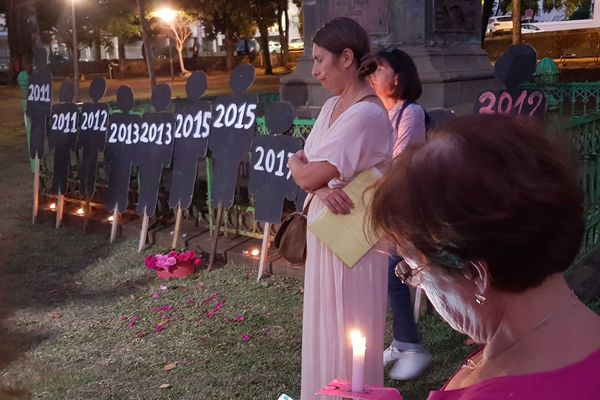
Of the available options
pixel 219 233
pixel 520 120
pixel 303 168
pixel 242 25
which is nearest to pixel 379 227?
pixel 520 120

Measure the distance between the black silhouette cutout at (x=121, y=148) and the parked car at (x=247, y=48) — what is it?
46815mm

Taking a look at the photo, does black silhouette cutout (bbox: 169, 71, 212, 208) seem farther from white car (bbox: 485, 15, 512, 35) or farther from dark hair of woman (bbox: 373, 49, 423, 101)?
white car (bbox: 485, 15, 512, 35)

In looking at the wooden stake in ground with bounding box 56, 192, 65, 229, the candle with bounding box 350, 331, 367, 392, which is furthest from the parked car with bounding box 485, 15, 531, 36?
the candle with bounding box 350, 331, 367, 392

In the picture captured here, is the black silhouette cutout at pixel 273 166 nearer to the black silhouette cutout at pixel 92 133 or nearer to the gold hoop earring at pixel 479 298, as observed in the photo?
the black silhouette cutout at pixel 92 133

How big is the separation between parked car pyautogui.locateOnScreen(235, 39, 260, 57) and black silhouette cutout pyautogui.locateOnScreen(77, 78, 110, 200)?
1828 inches

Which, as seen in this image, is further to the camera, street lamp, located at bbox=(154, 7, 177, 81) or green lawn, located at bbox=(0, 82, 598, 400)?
street lamp, located at bbox=(154, 7, 177, 81)

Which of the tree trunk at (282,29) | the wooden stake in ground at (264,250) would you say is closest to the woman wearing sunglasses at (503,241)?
the wooden stake in ground at (264,250)

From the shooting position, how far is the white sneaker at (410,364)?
3643 mm

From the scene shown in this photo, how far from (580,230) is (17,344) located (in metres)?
4.29

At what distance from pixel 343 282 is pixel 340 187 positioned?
401 millimetres

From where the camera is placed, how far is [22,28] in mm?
32562

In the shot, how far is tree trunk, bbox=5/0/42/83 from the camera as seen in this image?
32.1 metres

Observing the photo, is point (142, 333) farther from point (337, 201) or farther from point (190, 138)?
point (337, 201)

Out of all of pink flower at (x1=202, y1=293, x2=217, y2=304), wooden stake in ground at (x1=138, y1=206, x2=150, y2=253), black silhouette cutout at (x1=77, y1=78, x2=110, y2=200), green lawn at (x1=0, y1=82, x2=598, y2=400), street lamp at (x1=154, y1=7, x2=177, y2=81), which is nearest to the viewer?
green lawn at (x1=0, y1=82, x2=598, y2=400)
